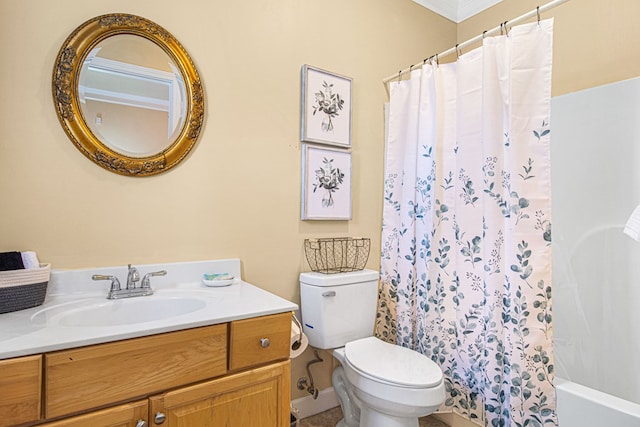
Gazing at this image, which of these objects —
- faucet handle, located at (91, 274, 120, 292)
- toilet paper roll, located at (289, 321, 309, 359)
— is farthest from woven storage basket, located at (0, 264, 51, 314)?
toilet paper roll, located at (289, 321, 309, 359)

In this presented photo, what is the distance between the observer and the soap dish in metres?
1.55

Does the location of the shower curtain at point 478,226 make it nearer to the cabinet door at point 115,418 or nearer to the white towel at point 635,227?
the white towel at point 635,227

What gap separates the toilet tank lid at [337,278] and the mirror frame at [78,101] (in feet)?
2.82

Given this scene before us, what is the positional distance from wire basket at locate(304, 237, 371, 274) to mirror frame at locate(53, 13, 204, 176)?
2.75 feet

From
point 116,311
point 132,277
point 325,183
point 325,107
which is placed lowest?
point 116,311

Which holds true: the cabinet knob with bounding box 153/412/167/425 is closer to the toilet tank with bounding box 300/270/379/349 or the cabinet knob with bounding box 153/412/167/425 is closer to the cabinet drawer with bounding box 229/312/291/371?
the cabinet drawer with bounding box 229/312/291/371

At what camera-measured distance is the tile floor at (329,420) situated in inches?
75.6

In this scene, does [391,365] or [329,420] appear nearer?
[391,365]

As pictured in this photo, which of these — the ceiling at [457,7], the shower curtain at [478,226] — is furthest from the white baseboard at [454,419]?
the ceiling at [457,7]

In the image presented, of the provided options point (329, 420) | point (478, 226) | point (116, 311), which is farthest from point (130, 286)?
point (478, 226)

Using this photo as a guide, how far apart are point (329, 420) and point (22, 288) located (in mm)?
1600

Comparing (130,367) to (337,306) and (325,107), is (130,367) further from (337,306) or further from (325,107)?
(325,107)

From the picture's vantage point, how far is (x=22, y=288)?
1.12 metres

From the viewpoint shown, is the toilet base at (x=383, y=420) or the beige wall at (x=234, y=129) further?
the toilet base at (x=383, y=420)
